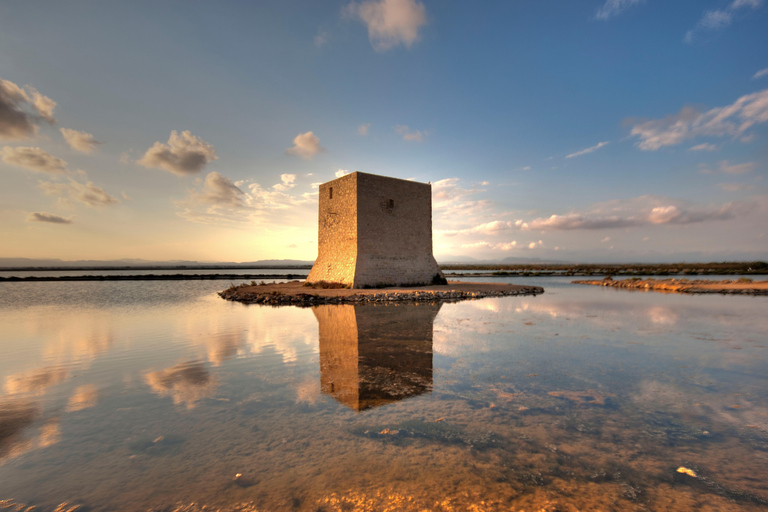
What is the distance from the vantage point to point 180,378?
4531 mm

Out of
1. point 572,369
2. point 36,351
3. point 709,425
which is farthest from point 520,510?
point 36,351

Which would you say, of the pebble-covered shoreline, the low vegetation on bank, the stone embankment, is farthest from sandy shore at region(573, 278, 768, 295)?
the low vegetation on bank

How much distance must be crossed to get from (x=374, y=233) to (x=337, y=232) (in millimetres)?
1984

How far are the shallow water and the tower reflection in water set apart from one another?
0.04m

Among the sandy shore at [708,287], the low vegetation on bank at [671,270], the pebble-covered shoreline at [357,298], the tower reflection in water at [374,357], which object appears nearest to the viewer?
the tower reflection in water at [374,357]

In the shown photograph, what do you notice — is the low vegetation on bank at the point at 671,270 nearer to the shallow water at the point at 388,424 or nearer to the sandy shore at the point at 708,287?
the sandy shore at the point at 708,287

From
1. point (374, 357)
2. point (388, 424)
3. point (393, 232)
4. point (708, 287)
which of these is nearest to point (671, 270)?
point (708, 287)

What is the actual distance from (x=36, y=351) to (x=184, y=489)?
6.39m

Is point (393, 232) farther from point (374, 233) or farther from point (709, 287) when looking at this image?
point (709, 287)

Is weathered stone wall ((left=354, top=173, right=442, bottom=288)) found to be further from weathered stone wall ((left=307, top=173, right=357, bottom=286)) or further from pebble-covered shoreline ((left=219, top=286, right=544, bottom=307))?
pebble-covered shoreline ((left=219, top=286, right=544, bottom=307))

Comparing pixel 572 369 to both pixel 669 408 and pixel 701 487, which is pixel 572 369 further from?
pixel 701 487

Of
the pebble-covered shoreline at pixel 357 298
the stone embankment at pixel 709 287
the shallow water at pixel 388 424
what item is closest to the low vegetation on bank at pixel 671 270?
the stone embankment at pixel 709 287

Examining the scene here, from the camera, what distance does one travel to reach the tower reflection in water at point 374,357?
395cm

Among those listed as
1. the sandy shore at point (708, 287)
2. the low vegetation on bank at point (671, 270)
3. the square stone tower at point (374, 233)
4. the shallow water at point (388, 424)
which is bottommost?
the shallow water at point (388, 424)
